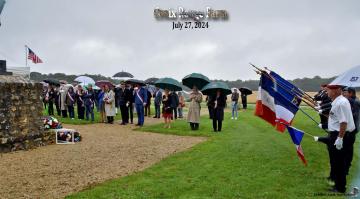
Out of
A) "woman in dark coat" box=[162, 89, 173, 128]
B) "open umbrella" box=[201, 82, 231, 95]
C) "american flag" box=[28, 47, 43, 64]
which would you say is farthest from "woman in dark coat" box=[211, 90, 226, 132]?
"american flag" box=[28, 47, 43, 64]

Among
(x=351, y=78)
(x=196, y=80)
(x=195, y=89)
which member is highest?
(x=196, y=80)

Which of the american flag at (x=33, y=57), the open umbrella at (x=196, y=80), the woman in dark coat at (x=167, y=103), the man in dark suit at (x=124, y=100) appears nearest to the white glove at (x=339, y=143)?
the open umbrella at (x=196, y=80)

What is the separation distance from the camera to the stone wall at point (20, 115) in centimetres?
1298

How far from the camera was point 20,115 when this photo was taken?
13555 millimetres

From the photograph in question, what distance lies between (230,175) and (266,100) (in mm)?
2561

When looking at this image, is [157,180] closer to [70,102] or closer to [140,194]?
[140,194]

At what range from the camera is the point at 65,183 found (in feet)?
29.0

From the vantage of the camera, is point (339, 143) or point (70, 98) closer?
point (339, 143)

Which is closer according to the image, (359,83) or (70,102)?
(359,83)

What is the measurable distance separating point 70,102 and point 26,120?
997cm

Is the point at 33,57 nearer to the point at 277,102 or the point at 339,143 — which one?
the point at 277,102

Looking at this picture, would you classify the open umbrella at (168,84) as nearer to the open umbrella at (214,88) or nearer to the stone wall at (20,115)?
the open umbrella at (214,88)

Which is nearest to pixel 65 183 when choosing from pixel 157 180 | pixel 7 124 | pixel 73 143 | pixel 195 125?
pixel 157 180

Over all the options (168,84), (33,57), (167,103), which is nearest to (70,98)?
(168,84)
